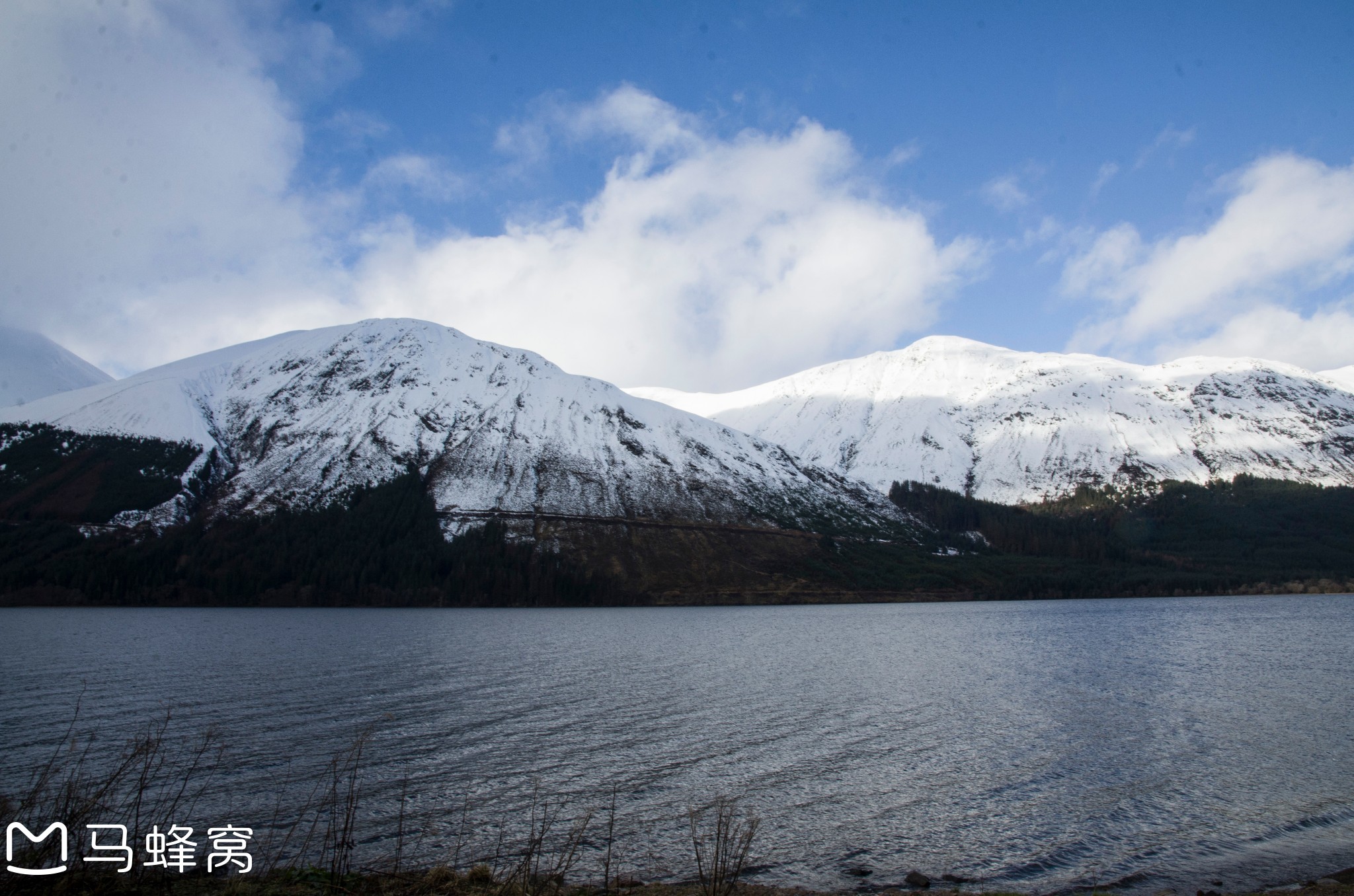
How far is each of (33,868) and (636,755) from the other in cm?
2371

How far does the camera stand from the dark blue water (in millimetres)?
25062

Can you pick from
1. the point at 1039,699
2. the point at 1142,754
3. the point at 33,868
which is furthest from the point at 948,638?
the point at 33,868

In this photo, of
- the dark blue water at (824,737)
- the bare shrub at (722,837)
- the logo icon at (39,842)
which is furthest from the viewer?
the dark blue water at (824,737)

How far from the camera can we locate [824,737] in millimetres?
39469

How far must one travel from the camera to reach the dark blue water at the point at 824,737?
2506 cm

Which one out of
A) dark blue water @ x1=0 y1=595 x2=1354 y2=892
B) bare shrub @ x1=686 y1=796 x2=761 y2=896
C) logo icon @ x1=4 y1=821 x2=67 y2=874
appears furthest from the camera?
dark blue water @ x1=0 y1=595 x2=1354 y2=892

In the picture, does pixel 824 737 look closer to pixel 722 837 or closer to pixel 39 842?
pixel 722 837


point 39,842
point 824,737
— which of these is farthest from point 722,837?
point 824,737

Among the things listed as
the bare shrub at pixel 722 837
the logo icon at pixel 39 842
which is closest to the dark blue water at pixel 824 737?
the bare shrub at pixel 722 837

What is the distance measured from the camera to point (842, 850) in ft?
80.1

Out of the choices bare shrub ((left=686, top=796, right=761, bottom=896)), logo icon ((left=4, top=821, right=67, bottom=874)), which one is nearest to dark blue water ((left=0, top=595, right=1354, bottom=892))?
bare shrub ((left=686, top=796, right=761, bottom=896))

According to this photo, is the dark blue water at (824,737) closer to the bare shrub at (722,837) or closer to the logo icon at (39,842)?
the bare shrub at (722,837)

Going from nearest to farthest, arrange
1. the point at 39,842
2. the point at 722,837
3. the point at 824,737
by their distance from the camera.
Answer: the point at 39,842
the point at 722,837
the point at 824,737

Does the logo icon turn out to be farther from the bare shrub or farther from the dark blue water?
the bare shrub
